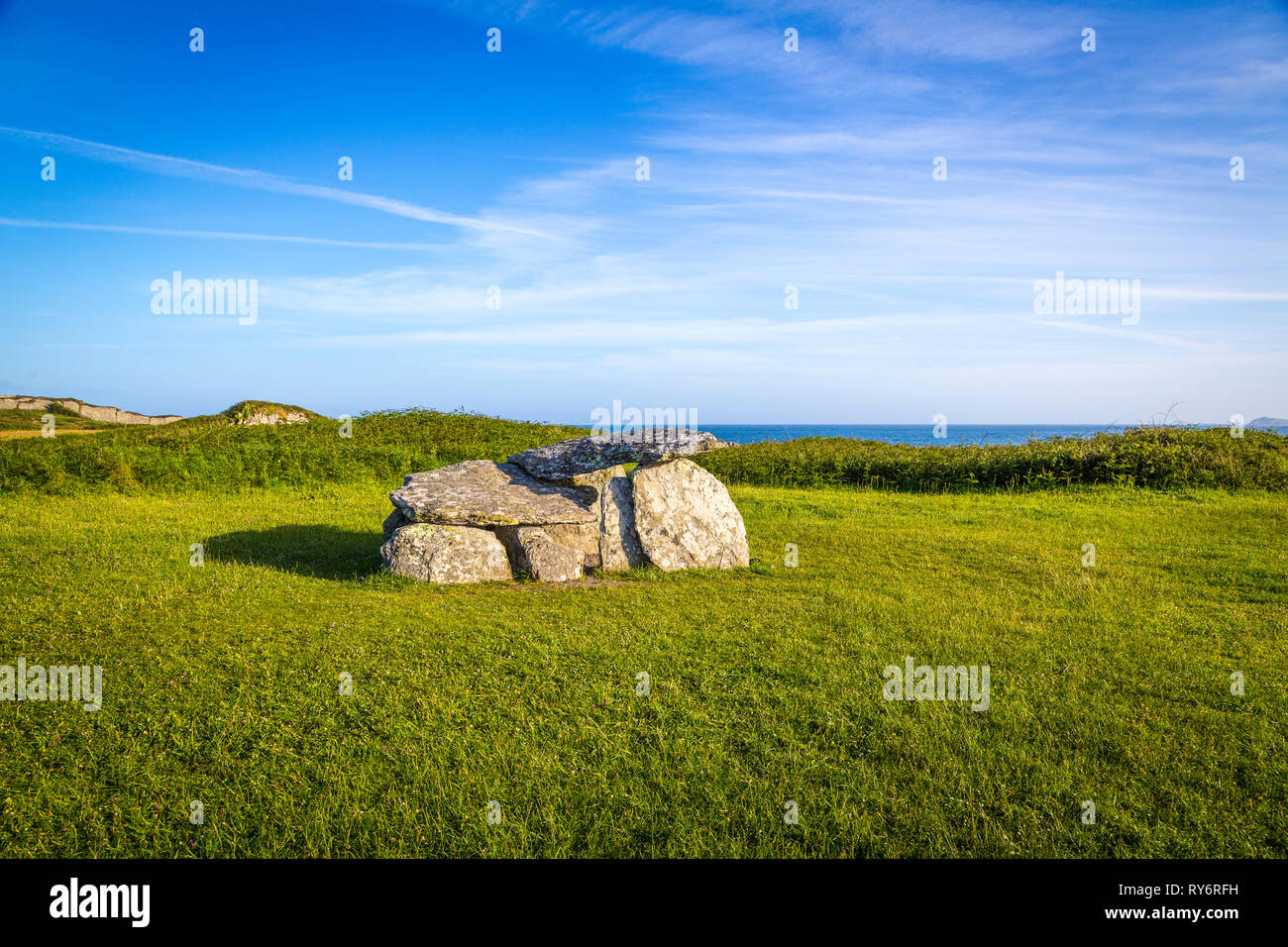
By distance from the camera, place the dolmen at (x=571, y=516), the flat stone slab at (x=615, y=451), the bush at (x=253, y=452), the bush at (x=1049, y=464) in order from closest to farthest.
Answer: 1. the dolmen at (x=571, y=516)
2. the flat stone slab at (x=615, y=451)
3. the bush at (x=253, y=452)
4. the bush at (x=1049, y=464)

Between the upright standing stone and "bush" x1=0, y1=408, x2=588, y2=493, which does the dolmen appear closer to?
the upright standing stone

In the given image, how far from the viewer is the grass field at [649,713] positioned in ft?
14.9

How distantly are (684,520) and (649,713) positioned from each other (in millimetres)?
5664

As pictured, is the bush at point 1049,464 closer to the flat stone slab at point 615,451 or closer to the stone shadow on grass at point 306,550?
the flat stone slab at point 615,451

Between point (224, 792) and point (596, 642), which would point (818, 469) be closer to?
point (596, 642)

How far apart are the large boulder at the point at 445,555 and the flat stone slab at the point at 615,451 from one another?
1945 millimetres

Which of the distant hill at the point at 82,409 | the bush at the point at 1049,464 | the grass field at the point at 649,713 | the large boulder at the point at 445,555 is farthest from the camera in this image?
the distant hill at the point at 82,409

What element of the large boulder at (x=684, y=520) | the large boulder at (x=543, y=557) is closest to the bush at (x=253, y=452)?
the large boulder at (x=543, y=557)

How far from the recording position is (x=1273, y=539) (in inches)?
515

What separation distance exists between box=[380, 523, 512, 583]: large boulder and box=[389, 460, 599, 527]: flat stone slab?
21cm

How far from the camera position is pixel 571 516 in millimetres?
11469

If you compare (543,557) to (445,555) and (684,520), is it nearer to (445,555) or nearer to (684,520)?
(445,555)

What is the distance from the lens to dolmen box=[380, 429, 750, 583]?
35.6 feet

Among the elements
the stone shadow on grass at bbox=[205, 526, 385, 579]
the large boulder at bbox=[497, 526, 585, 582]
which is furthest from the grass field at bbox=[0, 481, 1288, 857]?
the large boulder at bbox=[497, 526, 585, 582]
